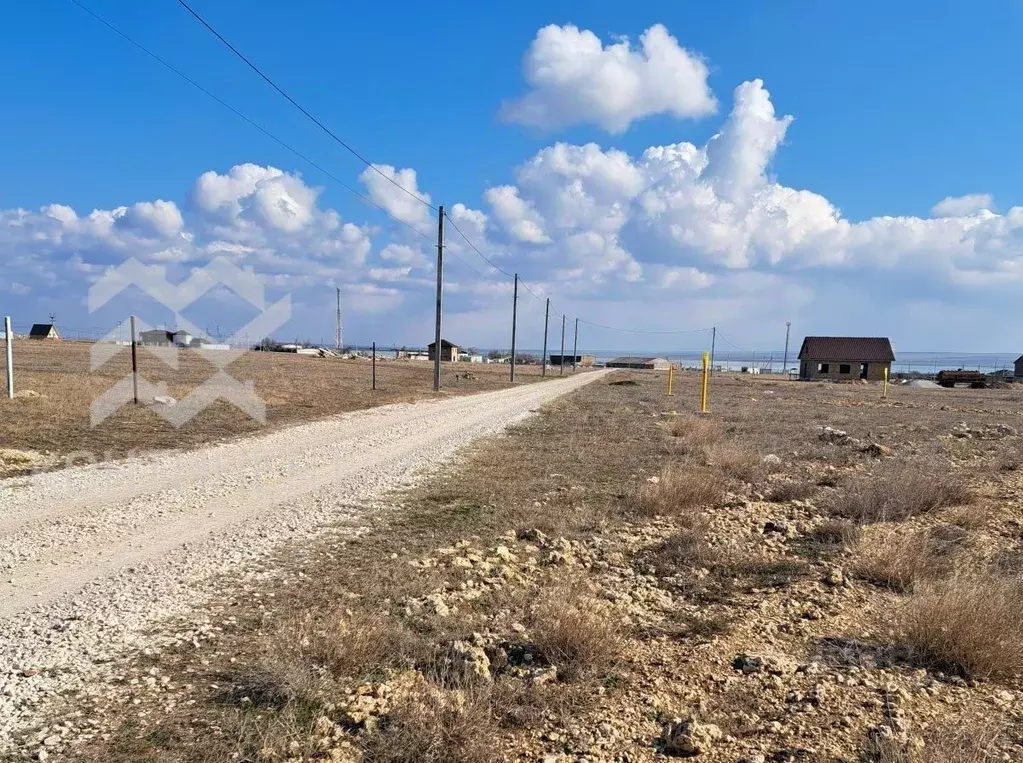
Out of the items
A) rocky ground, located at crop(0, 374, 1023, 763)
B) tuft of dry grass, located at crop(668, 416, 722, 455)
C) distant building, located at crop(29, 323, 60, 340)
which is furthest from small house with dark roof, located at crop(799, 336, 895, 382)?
distant building, located at crop(29, 323, 60, 340)

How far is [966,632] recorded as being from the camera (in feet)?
12.6

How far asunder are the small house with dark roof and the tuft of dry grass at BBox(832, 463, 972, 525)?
73891mm

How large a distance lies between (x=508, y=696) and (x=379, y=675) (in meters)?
0.75

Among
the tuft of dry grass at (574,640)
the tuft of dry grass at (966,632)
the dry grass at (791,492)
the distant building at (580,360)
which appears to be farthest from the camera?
Result: the distant building at (580,360)

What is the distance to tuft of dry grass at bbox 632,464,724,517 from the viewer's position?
25.1 ft

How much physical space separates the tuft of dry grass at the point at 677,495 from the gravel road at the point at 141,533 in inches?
133

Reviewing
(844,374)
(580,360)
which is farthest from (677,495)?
(580,360)

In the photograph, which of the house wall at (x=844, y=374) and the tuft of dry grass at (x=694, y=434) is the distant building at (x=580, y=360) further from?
the tuft of dry grass at (x=694, y=434)

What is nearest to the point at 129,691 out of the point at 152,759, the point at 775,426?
the point at 152,759

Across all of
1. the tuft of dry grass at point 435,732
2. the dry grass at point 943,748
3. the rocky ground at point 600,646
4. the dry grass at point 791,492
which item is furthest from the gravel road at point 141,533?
the dry grass at point 791,492

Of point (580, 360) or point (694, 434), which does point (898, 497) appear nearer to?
point (694, 434)

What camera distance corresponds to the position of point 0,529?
5.94m

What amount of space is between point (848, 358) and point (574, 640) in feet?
273

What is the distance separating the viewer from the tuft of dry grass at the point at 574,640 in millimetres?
3637
